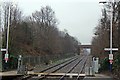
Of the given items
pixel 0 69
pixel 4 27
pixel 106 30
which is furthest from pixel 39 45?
pixel 0 69

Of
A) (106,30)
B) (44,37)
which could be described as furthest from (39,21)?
(106,30)

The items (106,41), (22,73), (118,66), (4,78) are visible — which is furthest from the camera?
(106,41)

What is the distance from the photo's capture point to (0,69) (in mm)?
32938

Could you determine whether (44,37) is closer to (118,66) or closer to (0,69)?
(0,69)

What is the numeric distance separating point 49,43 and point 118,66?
44.9m

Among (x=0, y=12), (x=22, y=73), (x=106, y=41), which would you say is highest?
(x=0, y=12)

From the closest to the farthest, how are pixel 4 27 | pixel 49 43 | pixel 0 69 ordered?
pixel 0 69 → pixel 4 27 → pixel 49 43

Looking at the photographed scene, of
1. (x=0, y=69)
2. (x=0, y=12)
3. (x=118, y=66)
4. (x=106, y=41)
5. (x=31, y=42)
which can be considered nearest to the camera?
(x=118, y=66)

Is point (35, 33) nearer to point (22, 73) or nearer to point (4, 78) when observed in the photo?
point (22, 73)

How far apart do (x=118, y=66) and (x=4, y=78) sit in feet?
32.8

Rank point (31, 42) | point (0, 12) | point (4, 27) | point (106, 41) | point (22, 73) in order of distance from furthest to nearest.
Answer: point (31, 42)
point (4, 27)
point (0, 12)
point (106, 41)
point (22, 73)

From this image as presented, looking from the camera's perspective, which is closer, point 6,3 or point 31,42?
point 6,3

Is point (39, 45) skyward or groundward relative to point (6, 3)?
groundward

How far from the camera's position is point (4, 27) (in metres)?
43.6
